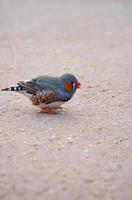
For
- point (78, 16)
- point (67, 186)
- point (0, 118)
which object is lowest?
point (67, 186)

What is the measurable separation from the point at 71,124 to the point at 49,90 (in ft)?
1.70

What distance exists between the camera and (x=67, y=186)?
13.4 feet

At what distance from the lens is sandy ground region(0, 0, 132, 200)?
162 inches

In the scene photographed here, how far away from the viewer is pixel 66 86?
5984 millimetres

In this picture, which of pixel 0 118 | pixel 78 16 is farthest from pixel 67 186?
pixel 78 16

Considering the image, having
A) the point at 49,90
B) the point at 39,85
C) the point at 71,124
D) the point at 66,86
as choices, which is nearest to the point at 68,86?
the point at 66,86

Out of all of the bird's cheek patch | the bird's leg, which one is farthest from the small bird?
the bird's leg

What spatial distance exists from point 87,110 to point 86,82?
1561 millimetres

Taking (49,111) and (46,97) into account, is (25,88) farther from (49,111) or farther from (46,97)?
(49,111)

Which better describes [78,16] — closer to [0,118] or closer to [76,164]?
[0,118]

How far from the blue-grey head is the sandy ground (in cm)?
28

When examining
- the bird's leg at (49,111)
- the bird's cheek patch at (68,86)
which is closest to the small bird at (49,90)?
the bird's cheek patch at (68,86)

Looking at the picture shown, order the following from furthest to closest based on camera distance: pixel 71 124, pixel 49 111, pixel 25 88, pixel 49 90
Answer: pixel 49 111 < pixel 25 88 < pixel 49 90 < pixel 71 124

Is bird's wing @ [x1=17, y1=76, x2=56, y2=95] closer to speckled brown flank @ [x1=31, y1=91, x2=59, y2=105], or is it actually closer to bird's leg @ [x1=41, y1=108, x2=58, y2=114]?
speckled brown flank @ [x1=31, y1=91, x2=59, y2=105]
